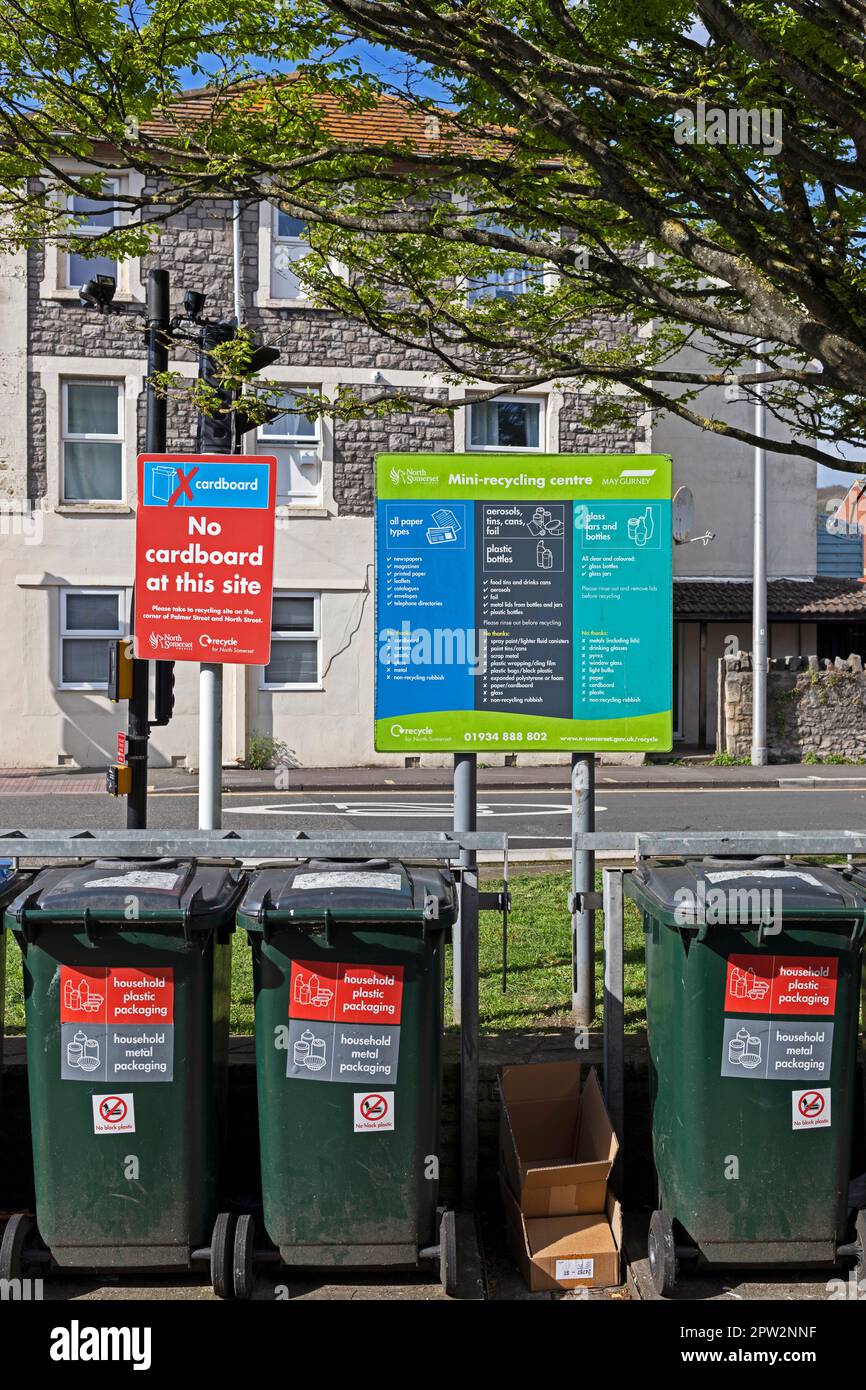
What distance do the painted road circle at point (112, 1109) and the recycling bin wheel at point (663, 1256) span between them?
1.81 meters

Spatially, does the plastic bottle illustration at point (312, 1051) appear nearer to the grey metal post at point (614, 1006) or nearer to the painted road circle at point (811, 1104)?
the grey metal post at point (614, 1006)

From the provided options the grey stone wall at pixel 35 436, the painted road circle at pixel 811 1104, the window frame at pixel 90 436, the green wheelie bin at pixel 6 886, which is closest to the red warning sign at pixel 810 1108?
the painted road circle at pixel 811 1104

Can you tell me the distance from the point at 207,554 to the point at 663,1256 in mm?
3821

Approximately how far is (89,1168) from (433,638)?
2.70 meters

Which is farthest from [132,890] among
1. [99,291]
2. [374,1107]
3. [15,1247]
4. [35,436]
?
[35,436]

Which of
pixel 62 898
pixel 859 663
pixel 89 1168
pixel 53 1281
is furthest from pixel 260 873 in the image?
pixel 859 663

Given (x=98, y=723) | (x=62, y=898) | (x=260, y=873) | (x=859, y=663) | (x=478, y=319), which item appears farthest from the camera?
(x=859, y=663)

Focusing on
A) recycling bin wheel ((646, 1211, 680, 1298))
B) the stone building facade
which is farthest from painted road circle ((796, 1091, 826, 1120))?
the stone building facade

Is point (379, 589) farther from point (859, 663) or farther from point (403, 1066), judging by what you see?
point (859, 663)

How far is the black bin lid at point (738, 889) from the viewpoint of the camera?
409 cm

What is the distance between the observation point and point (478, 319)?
28.5 ft

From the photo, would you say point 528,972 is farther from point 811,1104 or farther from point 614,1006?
point 811,1104

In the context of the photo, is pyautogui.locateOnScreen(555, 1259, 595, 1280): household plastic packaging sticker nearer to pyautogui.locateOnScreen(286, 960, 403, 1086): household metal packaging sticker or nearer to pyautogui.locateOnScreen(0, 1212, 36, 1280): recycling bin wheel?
pyautogui.locateOnScreen(286, 960, 403, 1086): household metal packaging sticker

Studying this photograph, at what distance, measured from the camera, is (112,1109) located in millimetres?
4082
